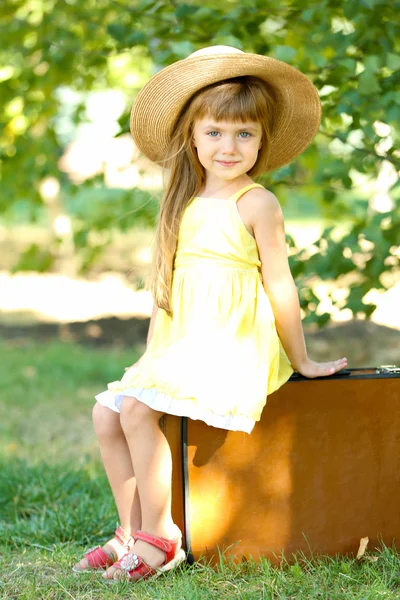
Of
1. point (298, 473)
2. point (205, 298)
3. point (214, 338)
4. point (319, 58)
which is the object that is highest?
point (319, 58)

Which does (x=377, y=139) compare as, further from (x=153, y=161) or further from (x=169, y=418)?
(x=169, y=418)

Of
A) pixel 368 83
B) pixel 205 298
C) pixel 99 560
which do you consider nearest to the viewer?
pixel 205 298

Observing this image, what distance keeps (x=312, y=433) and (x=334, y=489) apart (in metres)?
0.19

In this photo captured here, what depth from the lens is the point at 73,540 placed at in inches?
125

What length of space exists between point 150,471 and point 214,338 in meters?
0.42

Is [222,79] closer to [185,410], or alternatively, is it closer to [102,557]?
[185,410]

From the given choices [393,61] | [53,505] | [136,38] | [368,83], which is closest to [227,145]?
[368,83]

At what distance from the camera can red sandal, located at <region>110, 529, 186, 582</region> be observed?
2.54 meters

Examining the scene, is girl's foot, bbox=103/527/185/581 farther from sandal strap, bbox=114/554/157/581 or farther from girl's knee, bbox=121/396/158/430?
girl's knee, bbox=121/396/158/430

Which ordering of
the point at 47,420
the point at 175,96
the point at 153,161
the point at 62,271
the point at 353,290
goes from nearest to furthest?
the point at 175,96 < the point at 153,161 < the point at 353,290 < the point at 47,420 < the point at 62,271

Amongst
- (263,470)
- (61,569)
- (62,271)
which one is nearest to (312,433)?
(263,470)

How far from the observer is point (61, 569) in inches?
108

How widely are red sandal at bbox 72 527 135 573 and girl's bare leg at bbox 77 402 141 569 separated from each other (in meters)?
0.01

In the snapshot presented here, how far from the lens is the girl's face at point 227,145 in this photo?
→ 2594mm
